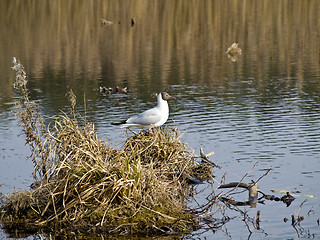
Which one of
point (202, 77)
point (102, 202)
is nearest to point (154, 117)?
point (102, 202)

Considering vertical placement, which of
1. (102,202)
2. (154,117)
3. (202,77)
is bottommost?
(202,77)

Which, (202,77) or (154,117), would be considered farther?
(202,77)

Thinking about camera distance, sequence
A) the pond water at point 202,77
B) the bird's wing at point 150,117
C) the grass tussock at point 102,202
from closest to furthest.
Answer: the grass tussock at point 102,202
the bird's wing at point 150,117
the pond water at point 202,77

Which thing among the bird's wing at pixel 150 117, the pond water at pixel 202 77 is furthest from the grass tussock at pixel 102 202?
the bird's wing at pixel 150 117

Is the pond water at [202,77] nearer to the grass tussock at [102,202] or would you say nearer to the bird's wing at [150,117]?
the bird's wing at [150,117]

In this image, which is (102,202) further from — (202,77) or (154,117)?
(202,77)

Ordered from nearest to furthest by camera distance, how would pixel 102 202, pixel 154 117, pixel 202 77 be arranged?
pixel 102 202
pixel 154 117
pixel 202 77

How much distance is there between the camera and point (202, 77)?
35.6 meters

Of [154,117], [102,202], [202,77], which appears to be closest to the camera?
[102,202]

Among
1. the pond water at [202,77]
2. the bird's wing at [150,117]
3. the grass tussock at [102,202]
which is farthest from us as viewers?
the pond water at [202,77]

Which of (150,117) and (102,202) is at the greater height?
(150,117)

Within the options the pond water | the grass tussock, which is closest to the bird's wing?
the pond water

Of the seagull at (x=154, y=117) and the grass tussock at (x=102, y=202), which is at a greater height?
the seagull at (x=154, y=117)

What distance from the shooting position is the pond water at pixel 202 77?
53.2ft
